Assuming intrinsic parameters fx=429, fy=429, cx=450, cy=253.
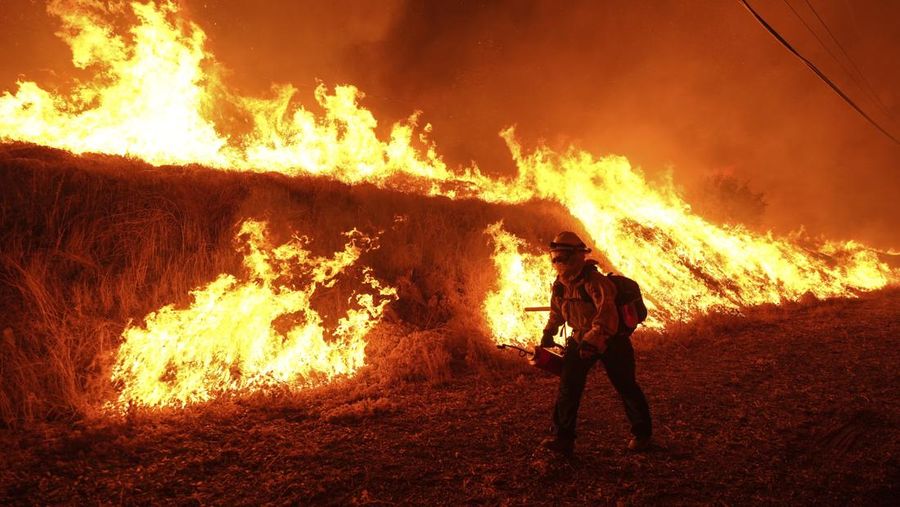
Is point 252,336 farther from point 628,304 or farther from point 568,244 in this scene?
point 628,304

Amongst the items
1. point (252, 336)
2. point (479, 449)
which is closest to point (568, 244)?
point (479, 449)

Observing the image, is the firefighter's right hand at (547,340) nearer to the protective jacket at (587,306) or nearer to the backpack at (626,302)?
the protective jacket at (587,306)

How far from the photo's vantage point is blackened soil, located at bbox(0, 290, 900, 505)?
359 cm

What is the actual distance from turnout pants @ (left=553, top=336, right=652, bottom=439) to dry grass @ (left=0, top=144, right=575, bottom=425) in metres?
2.82

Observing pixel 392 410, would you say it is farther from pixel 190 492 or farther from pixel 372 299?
pixel 372 299

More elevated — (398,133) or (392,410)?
(398,133)

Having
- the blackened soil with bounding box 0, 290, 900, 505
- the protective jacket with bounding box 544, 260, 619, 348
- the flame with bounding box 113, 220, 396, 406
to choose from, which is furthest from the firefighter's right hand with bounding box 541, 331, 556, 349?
the flame with bounding box 113, 220, 396, 406

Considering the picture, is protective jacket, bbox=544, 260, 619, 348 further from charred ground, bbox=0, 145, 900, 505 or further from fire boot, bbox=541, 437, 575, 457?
charred ground, bbox=0, 145, 900, 505

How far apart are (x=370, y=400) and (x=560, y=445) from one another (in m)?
2.65

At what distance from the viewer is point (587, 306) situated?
421cm

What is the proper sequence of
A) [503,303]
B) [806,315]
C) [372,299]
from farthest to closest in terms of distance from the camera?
[806,315]
[503,303]
[372,299]

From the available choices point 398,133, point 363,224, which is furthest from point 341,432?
point 398,133

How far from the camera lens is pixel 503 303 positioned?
382 inches

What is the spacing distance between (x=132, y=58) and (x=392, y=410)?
453 inches
